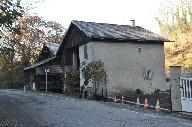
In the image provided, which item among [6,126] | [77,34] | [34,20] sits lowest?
[6,126]

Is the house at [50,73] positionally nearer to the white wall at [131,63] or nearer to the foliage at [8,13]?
the white wall at [131,63]

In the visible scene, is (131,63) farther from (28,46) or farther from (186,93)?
(28,46)

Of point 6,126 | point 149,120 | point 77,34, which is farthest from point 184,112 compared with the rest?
point 77,34

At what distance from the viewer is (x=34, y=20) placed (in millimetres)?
67625

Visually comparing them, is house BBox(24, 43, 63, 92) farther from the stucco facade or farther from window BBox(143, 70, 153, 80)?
window BBox(143, 70, 153, 80)

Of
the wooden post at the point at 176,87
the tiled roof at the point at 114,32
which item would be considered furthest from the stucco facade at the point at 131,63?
the wooden post at the point at 176,87

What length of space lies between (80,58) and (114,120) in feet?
70.8

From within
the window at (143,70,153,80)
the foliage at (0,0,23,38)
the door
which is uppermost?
the foliage at (0,0,23,38)

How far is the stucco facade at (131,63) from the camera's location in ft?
111

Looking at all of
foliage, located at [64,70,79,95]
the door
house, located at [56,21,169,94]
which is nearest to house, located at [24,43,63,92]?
house, located at [56,21,169,94]

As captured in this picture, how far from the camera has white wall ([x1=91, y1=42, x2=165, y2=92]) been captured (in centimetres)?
3400

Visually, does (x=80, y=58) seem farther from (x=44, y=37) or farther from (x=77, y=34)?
(x=44, y=37)

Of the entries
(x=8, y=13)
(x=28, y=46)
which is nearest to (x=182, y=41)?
(x=28, y=46)

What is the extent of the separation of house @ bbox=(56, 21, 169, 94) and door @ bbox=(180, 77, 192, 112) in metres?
14.8
